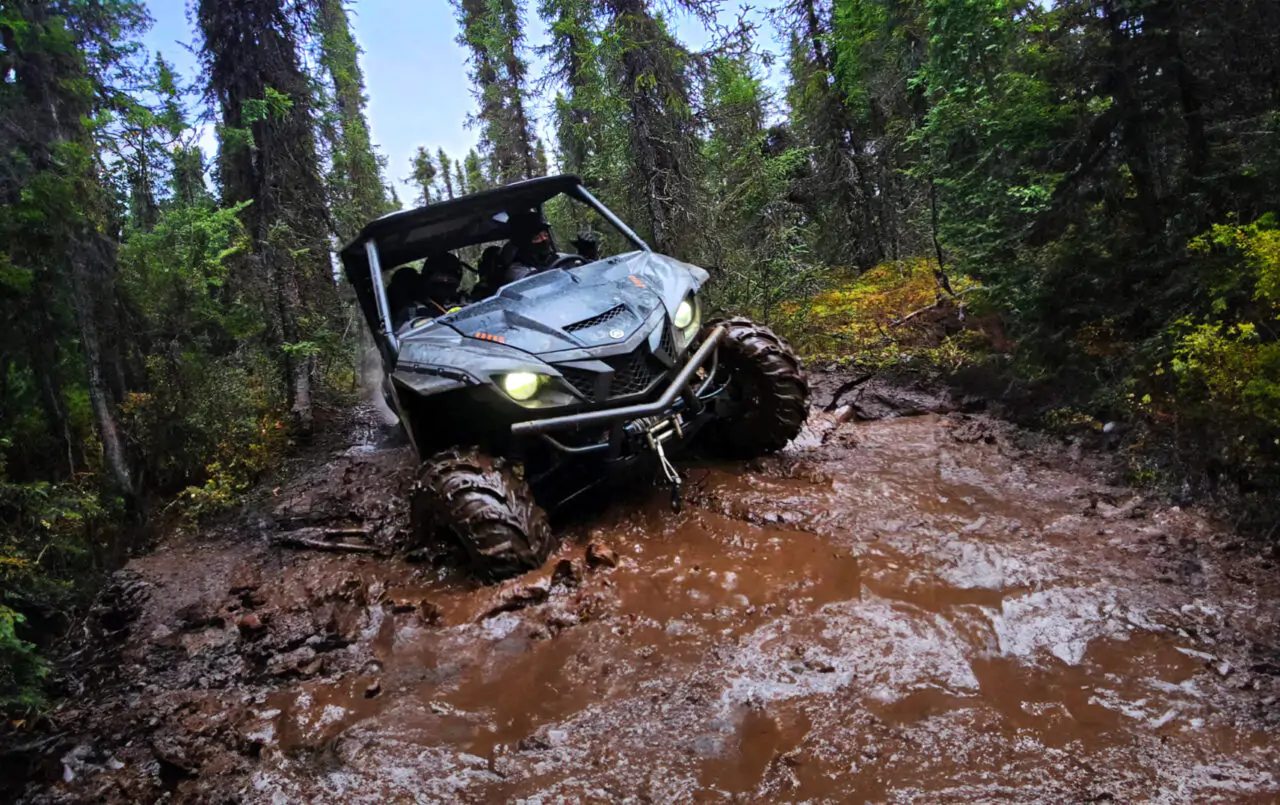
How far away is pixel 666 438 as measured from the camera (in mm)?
4199

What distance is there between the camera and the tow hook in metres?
4.08

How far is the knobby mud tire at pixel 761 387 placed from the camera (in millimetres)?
5027

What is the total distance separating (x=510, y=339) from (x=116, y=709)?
266 centimetres

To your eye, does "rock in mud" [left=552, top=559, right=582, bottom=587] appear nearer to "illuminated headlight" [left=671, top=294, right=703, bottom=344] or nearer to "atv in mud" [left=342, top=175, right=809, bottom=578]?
"atv in mud" [left=342, top=175, right=809, bottom=578]

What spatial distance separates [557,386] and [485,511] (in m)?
0.80

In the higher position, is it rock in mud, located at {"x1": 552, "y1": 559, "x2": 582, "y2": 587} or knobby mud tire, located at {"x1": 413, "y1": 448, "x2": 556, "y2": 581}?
knobby mud tire, located at {"x1": 413, "y1": 448, "x2": 556, "y2": 581}

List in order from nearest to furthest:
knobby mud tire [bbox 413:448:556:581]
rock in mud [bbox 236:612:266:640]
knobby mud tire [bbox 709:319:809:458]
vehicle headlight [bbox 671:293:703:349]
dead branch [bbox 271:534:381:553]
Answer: knobby mud tire [bbox 413:448:556:581] → rock in mud [bbox 236:612:266:640] → vehicle headlight [bbox 671:293:703:349] → dead branch [bbox 271:534:381:553] → knobby mud tire [bbox 709:319:809:458]

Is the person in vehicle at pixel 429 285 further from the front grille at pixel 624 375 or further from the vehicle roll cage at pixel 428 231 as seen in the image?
the front grille at pixel 624 375

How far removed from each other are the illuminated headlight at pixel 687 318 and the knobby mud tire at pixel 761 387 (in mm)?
290

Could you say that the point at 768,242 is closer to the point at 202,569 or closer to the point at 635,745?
the point at 202,569

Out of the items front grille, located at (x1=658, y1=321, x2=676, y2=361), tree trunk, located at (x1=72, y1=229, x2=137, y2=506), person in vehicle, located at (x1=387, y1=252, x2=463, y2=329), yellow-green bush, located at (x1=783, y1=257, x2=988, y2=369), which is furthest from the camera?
yellow-green bush, located at (x1=783, y1=257, x2=988, y2=369)

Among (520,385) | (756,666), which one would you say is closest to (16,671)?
(520,385)

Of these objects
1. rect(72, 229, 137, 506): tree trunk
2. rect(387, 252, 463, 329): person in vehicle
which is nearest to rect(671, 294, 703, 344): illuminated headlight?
rect(387, 252, 463, 329): person in vehicle

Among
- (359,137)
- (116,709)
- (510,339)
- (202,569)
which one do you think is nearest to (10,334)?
(202,569)
